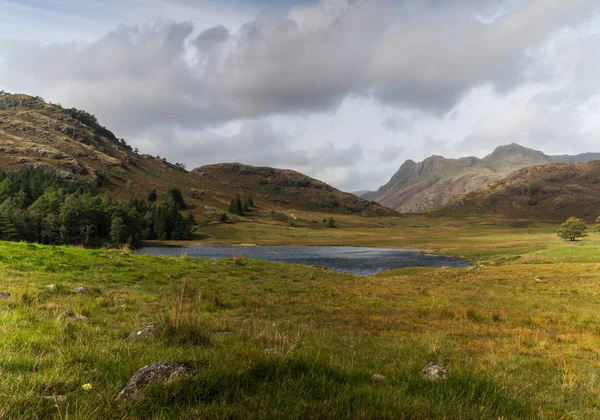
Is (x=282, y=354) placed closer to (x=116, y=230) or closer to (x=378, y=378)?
(x=378, y=378)

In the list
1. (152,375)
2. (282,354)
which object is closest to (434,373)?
(282,354)

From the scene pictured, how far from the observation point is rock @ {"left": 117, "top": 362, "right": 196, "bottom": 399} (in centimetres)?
435

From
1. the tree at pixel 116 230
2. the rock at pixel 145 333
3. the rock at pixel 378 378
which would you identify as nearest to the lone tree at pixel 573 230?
the rock at pixel 378 378

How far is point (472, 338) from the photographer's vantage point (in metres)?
12.1

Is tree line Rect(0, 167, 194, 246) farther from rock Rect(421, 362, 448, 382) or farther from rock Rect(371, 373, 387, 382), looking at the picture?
rock Rect(421, 362, 448, 382)

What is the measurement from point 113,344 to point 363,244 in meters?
139

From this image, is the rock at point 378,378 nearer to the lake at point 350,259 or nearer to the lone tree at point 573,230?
the lake at point 350,259

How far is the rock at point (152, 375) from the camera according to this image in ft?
14.3

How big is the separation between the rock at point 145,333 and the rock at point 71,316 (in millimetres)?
2551

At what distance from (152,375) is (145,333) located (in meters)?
2.94

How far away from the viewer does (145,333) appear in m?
7.28

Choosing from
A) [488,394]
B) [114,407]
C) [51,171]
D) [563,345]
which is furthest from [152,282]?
[51,171]

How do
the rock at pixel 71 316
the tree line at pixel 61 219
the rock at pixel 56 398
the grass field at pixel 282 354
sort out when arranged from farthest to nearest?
the tree line at pixel 61 219 < the rock at pixel 71 316 < the grass field at pixel 282 354 < the rock at pixel 56 398

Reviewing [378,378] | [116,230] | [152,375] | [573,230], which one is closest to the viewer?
[152,375]
